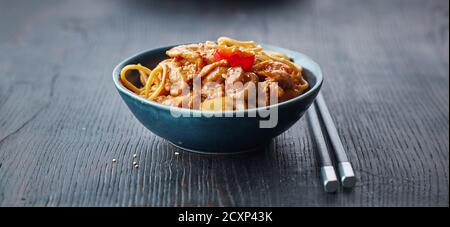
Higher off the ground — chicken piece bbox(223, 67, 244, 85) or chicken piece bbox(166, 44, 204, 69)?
chicken piece bbox(166, 44, 204, 69)


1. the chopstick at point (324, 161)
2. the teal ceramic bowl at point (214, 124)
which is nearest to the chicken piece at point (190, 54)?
the teal ceramic bowl at point (214, 124)

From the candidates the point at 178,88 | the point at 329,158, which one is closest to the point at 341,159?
the point at 329,158

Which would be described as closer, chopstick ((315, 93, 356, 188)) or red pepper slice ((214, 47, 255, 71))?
chopstick ((315, 93, 356, 188))

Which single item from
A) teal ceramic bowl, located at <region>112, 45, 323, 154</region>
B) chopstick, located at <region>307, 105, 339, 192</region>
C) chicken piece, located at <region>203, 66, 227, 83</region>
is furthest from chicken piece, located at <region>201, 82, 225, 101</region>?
chopstick, located at <region>307, 105, 339, 192</region>

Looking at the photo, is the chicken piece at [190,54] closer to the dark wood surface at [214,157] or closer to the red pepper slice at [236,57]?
the red pepper slice at [236,57]

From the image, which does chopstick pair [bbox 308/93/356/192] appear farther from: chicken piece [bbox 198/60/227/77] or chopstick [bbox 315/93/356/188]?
chicken piece [bbox 198/60/227/77]

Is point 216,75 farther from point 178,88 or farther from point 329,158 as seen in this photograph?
point 329,158
